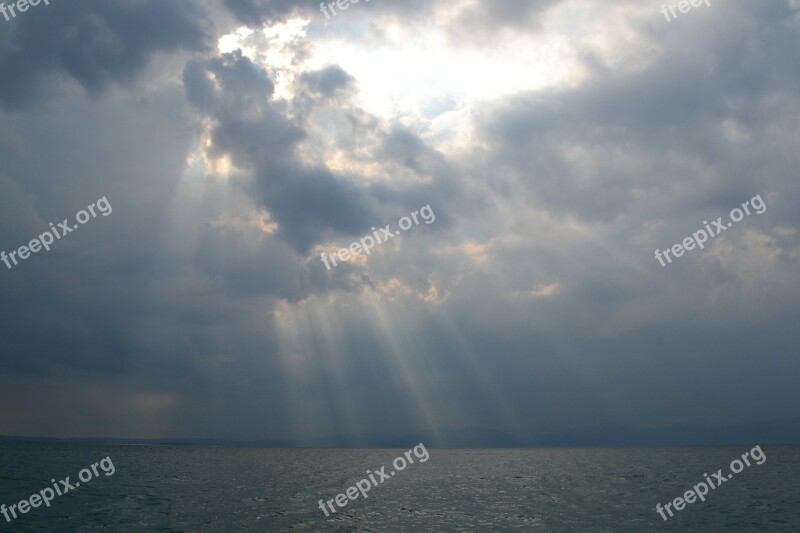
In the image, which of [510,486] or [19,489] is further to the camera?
[510,486]

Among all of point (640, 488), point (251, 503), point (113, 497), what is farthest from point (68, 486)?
point (640, 488)

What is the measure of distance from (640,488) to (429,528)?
51.0 meters

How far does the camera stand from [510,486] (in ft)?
303

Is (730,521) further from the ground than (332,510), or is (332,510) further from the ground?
(332,510)

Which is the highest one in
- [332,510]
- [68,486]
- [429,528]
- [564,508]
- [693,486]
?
[68,486]

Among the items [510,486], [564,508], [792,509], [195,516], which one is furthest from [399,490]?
[792,509]

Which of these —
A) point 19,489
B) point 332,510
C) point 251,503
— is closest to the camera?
point 332,510

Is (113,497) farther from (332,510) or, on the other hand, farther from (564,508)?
(564,508)

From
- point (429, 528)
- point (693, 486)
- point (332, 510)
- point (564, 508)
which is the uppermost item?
point (332, 510)

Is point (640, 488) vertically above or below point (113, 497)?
below

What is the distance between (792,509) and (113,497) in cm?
8012

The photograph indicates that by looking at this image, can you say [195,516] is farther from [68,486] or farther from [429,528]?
[68,486]

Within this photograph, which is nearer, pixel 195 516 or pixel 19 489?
pixel 195 516

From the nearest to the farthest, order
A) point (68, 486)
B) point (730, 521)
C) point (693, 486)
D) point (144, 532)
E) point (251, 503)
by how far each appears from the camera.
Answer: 1. point (144, 532)
2. point (730, 521)
3. point (251, 503)
4. point (68, 486)
5. point (693, 486)
